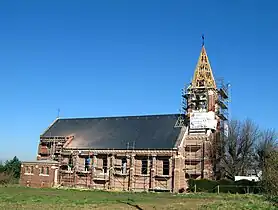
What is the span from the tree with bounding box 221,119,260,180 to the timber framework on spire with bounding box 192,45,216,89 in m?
8.41

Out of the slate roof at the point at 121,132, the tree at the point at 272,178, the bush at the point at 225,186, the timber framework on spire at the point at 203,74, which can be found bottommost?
the bush at the point at 225,186

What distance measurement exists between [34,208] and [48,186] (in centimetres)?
3889

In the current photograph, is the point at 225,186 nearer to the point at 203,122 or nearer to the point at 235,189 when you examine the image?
the point at 235,189

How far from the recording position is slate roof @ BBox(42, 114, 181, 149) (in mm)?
56875

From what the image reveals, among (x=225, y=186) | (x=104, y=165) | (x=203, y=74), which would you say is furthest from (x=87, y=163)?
(x=203, y=74)

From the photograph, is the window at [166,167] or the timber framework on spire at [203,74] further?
the timber framework on spire at [203,74]

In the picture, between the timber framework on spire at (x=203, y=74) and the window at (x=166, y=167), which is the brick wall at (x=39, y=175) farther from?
the timber framework on spire at (x=203, y=74)

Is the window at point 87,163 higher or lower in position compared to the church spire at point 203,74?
lower

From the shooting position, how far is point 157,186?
177 ft

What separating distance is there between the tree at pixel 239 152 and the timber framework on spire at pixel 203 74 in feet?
27.6

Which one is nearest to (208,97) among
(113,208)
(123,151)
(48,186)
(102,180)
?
(123,151)

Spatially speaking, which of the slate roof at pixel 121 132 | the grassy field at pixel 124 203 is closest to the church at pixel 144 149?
the slate roof at pixel 121 132

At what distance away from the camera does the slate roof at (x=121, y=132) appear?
187 ft

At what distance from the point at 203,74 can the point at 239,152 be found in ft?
45.3
